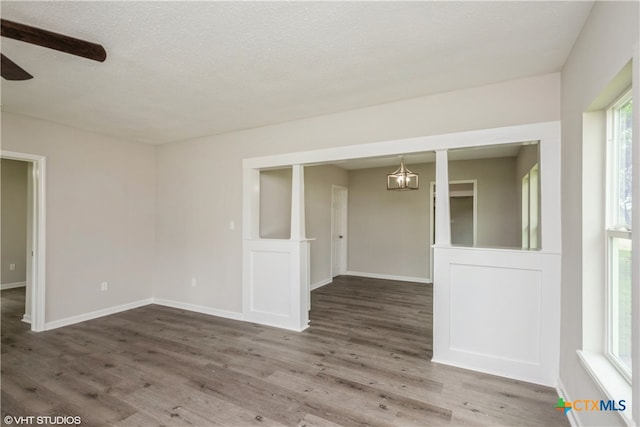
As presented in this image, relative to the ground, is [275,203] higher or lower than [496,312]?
higher

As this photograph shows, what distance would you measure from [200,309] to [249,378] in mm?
2139

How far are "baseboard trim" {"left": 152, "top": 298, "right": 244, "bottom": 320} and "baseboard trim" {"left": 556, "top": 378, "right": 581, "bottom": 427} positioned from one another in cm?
335

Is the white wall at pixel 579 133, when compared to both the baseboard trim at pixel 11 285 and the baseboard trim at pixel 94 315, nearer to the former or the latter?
the baseboard trim at pixel 94 315

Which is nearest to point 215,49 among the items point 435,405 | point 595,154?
point 595,154

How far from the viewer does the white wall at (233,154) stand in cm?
259

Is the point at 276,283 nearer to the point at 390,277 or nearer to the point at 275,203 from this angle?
the point at 275,203

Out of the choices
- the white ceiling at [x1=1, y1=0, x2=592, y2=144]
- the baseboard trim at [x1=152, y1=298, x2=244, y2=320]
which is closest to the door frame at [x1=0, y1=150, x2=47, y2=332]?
the white ceiling at [x1=1, y1=0, x2=592, y2=144]

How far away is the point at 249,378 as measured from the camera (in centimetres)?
252

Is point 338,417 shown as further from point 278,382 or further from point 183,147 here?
point 183,147

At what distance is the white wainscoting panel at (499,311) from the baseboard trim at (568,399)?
0.08 meters

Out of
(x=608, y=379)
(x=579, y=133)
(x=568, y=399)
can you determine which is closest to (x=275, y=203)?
(x=579, y=133)

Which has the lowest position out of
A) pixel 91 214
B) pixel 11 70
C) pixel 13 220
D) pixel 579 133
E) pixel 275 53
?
pixel 13 220

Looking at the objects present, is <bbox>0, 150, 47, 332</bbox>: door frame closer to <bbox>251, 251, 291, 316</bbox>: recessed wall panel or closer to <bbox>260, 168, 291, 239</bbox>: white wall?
<bbox>251, 251, 291, 316</bbox>: recessed wall panel

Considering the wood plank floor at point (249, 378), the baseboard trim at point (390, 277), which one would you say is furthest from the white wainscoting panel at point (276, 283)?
the baseboard trim at point (390, 277)
